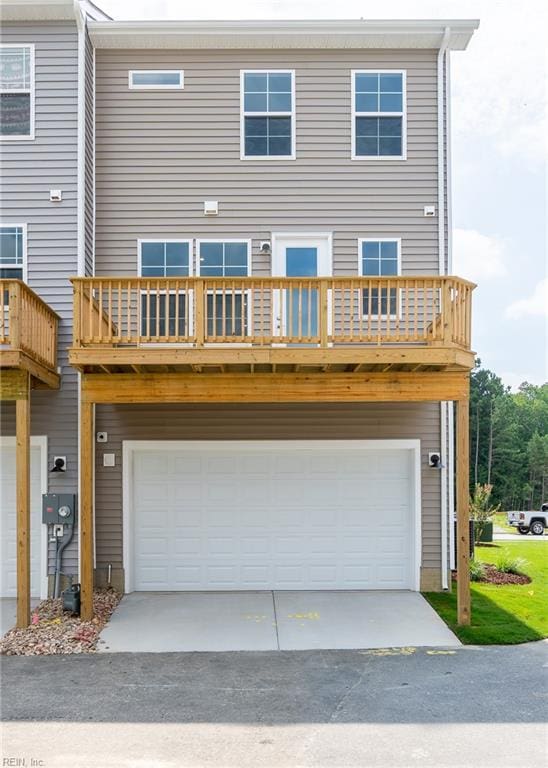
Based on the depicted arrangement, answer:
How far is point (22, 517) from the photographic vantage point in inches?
289

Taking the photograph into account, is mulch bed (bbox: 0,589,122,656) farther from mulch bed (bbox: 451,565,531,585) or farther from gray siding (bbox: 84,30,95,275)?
mulch bed (bbox: 451,565,531,585)

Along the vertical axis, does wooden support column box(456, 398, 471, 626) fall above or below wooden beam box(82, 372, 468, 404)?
below

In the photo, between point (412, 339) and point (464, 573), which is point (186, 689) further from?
point (412, 339)

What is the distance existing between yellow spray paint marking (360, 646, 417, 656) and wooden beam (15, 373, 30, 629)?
3925mm

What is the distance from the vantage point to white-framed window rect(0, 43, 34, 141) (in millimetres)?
8906

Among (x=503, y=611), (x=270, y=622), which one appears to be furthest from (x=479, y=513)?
(x=270, y=622)

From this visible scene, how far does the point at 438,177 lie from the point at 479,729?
285 inches

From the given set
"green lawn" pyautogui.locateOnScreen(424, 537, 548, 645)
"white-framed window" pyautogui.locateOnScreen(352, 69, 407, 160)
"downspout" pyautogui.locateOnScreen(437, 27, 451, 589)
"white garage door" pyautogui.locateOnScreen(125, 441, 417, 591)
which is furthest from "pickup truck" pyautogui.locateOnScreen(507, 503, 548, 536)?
"white-framed window" pyautogui.locateOnScreen(352, 69, 407, 160)

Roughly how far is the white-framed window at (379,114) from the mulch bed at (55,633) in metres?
7.37

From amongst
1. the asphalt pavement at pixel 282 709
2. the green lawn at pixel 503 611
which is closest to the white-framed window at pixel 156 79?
the asphalt pavement at pixel 282 709

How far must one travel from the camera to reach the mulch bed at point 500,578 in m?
9.53

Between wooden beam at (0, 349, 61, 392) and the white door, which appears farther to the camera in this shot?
the white door

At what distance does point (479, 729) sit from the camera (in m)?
4.86

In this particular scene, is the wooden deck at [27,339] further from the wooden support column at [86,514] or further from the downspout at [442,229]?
the downspout at [442,229]
